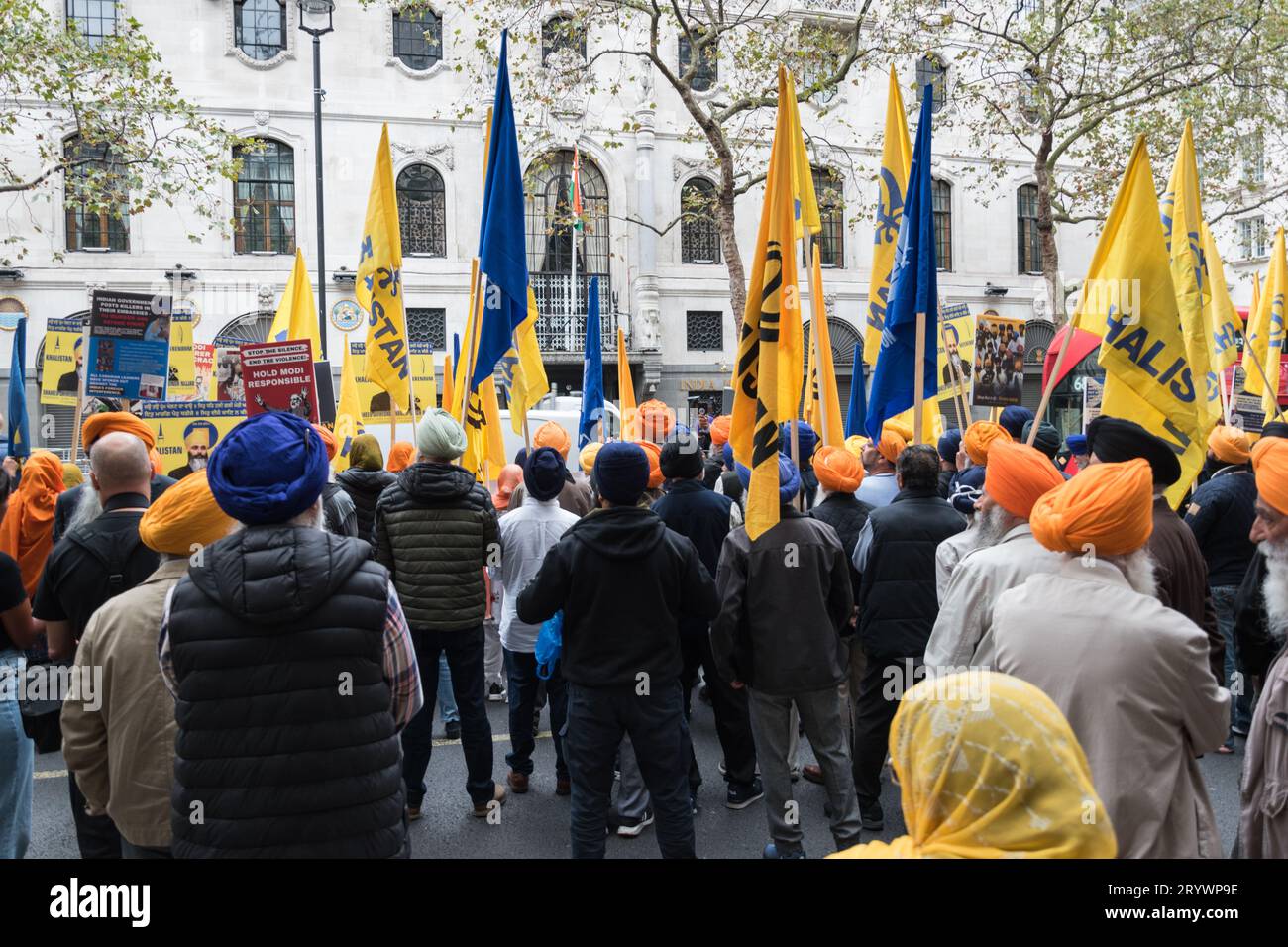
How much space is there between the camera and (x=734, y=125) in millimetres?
24875

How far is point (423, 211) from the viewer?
24.0 metres

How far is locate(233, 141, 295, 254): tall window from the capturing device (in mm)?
22922

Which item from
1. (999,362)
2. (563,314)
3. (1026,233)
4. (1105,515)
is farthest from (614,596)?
(1026,233)

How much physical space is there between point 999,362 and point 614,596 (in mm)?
7190

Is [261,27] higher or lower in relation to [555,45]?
higher

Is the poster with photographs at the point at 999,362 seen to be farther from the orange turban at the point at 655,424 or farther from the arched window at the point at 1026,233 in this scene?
the arched window at the point at 1026,233

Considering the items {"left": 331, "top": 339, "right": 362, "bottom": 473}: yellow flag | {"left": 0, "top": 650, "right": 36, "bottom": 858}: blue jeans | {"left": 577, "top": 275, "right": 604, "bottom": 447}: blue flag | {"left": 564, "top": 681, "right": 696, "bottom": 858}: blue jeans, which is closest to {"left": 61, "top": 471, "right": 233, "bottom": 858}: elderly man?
{"left": 0, "top": 650, "right": 36, "bottom": 858}: blue jeans

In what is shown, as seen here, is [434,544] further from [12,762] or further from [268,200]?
[268,200]

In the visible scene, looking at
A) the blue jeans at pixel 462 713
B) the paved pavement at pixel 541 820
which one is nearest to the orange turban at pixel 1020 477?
the paved pavement at pixel 541 820

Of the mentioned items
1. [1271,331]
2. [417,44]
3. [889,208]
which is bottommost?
[1271,331]

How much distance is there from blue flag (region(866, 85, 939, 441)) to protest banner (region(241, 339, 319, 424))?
4.51m

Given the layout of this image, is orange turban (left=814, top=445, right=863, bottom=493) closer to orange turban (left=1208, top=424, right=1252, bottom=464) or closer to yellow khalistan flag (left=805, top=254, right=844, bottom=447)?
yellow khalistan flag (left=805, top=254, right=844, bottom=447)

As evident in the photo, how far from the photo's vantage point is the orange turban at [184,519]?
114 inches

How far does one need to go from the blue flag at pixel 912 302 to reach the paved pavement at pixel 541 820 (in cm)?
238
